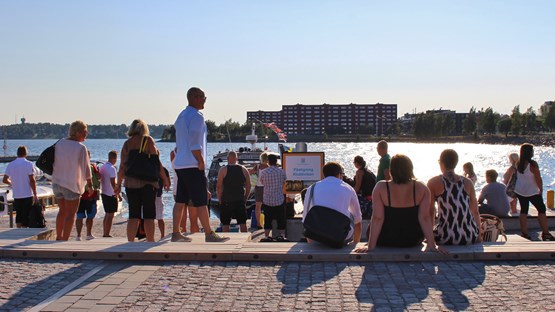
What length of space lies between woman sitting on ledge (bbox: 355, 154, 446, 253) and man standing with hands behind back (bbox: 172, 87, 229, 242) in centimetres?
219

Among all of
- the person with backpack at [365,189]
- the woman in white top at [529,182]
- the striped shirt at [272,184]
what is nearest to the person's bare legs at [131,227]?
the striped shirt at [272,184]

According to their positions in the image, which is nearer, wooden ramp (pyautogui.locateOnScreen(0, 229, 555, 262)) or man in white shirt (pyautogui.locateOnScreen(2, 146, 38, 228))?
wooden ramp (pyautogui.locateOnScreen(0, 229, 555, 262))

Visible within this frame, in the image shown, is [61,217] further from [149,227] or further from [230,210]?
[230,210]

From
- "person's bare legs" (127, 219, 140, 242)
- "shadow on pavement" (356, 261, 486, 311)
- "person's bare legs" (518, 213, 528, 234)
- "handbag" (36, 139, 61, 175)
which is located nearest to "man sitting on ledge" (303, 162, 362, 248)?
"shadow on pavement" (356, 261, 486, 311)

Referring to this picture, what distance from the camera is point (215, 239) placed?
8883 mm

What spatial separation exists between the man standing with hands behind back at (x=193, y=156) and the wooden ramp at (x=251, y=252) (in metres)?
0.50

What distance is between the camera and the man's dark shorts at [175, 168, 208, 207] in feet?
29.1

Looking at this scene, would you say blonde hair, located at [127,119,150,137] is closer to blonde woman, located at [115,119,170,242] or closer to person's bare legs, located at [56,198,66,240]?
blonde woman, located at [115,119,170,242]

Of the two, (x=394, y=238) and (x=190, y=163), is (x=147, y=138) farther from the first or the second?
(x=394, y=238)

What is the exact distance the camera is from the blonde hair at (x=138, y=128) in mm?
9000

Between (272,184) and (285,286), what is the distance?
20.8ft

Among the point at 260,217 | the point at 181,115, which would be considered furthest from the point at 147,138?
the point at 260,217

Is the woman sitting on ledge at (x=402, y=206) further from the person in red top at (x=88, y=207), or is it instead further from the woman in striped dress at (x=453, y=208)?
the person in red top at (x=88, y=207)

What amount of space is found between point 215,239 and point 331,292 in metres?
2.77
